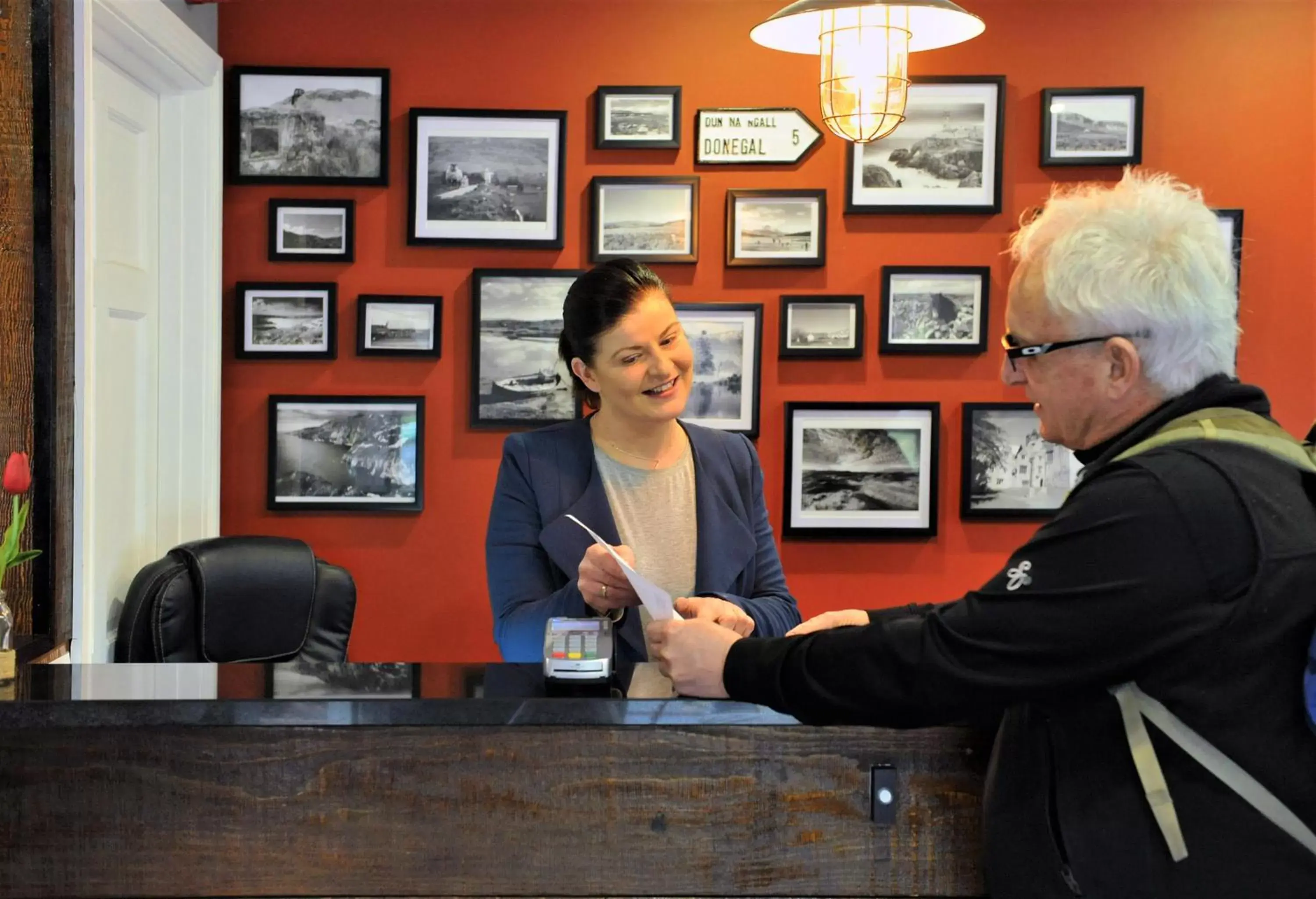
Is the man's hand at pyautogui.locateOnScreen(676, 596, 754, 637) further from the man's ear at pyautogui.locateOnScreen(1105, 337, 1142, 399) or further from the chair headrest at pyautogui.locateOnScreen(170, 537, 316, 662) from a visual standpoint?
the chair headrest at pyautogui.locateOnScreen(170, 537, 316, 662)

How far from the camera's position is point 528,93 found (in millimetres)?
4270

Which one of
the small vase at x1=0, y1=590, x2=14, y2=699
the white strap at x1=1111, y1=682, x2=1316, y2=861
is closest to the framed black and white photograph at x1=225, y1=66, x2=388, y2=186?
the small vase at x1=0, y1=590, x2=14, y2=699

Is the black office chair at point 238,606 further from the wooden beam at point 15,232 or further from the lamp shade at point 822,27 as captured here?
the lamp shade at point 822,27

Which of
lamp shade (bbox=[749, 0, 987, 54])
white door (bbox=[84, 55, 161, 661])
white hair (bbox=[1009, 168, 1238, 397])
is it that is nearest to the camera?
white hair (bbox=[1009, 168, 1238, 397])

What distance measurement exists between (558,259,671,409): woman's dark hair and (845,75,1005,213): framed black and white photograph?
5.60 feet

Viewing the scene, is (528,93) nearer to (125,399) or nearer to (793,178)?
(793,178)

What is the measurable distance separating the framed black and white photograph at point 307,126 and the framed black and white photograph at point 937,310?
5.60 feet

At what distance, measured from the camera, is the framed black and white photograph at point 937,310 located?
14.1 feet

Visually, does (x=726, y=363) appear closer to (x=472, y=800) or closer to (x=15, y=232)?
(x=15, y=232)

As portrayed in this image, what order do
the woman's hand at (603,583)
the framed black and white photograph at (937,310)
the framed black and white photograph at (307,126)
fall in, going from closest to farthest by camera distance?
the woman's hand at (603,583)
the framed black and white photograph at (307,126)
the framed black and white photograph at (937,310)

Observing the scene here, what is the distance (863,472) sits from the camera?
4.33 metres

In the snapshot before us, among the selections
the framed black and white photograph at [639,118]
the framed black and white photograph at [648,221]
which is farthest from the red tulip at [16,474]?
the framed black and white photograph at [639,118]

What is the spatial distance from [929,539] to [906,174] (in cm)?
120

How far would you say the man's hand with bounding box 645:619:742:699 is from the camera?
5.95ft
